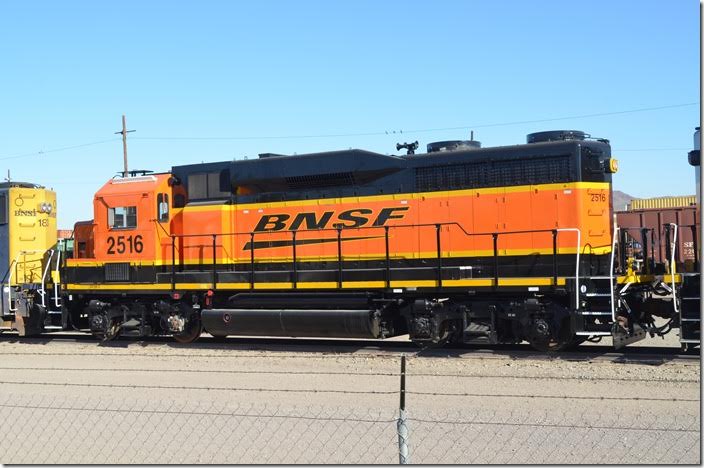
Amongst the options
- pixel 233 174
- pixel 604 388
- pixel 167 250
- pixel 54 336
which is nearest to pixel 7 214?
pixel 54 336

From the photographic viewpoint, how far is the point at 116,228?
17.9m

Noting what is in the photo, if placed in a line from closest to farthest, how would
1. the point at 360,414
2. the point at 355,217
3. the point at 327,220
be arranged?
the point at 360,414 → the point at 355,217 → the point at 327,220

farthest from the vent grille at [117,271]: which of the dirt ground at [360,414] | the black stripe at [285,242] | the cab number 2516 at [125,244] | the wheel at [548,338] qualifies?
the wheel at [548,338]

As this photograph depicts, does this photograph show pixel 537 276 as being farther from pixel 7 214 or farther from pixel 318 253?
pixel 7 214

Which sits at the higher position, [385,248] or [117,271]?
[385,248]

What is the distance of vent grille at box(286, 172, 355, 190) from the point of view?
1602 centimetres

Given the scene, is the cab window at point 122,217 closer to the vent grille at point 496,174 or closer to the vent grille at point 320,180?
the vent grille at point 320,180

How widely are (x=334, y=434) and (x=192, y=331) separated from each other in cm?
962

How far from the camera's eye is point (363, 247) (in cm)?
1582

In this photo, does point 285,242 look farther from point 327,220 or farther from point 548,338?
point 548,338

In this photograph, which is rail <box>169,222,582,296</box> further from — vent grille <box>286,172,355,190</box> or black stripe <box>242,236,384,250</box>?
vent grille <box>286,172,355,190</box>

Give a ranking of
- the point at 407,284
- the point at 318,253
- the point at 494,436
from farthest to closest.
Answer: the point at 318,253
the point at 407,284
the point at 494,436

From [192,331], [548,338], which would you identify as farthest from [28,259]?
[548,338]

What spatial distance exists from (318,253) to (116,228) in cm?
486
